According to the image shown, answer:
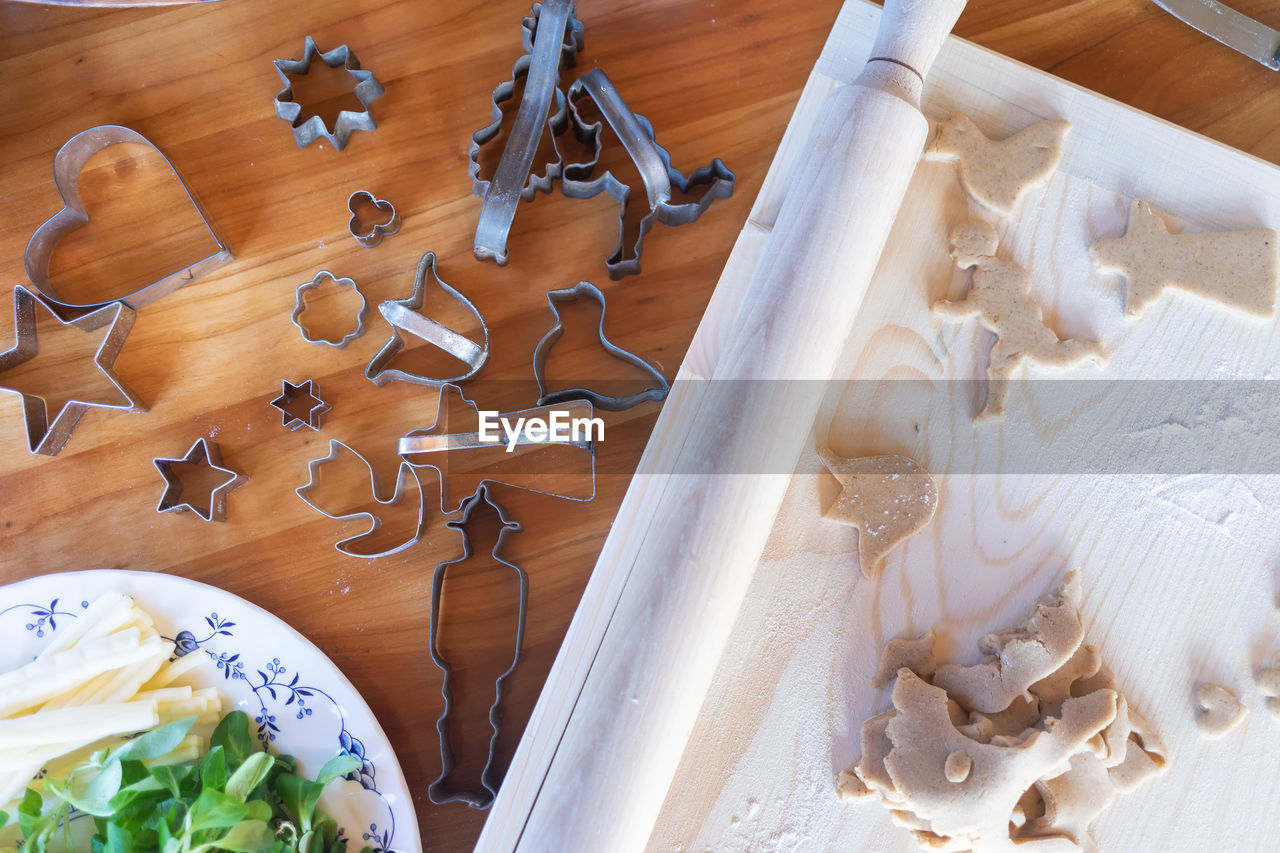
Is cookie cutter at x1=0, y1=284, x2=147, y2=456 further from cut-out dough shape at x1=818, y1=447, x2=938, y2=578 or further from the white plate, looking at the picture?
cut-out dough shape at x1=818, y1=447, x2=938, y2=578

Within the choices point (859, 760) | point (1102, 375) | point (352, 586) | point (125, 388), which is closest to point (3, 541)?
point (125, 388)

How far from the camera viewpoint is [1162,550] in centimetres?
77

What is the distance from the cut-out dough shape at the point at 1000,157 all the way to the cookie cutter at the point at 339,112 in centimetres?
64

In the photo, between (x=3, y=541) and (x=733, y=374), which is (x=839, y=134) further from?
(x=3, y=541)

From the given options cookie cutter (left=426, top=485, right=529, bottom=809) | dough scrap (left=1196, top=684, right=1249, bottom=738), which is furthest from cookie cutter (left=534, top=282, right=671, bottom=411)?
dough scrap (left=1196, top=684, right=1249, bottom=738)

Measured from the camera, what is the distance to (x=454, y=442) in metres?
0.82

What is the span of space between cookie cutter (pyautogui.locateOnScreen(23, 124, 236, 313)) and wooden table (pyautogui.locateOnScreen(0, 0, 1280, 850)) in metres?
0.02

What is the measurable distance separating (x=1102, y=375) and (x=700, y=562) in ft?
1.56

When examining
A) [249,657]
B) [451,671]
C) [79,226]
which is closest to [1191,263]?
[451,671]

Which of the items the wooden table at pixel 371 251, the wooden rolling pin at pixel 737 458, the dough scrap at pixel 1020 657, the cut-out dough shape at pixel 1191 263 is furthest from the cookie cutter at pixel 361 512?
the cut-out dough shape at pixel 1191 263

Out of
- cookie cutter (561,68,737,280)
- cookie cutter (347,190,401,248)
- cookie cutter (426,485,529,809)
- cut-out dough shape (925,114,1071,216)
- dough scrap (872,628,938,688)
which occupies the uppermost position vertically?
cut-out dough shape (925,114,1071,216)

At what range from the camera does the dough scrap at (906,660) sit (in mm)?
748

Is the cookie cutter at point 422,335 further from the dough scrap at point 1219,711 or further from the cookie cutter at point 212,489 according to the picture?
the dough scrap at point 1219,711

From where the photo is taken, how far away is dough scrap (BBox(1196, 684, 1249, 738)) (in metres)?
0.74
